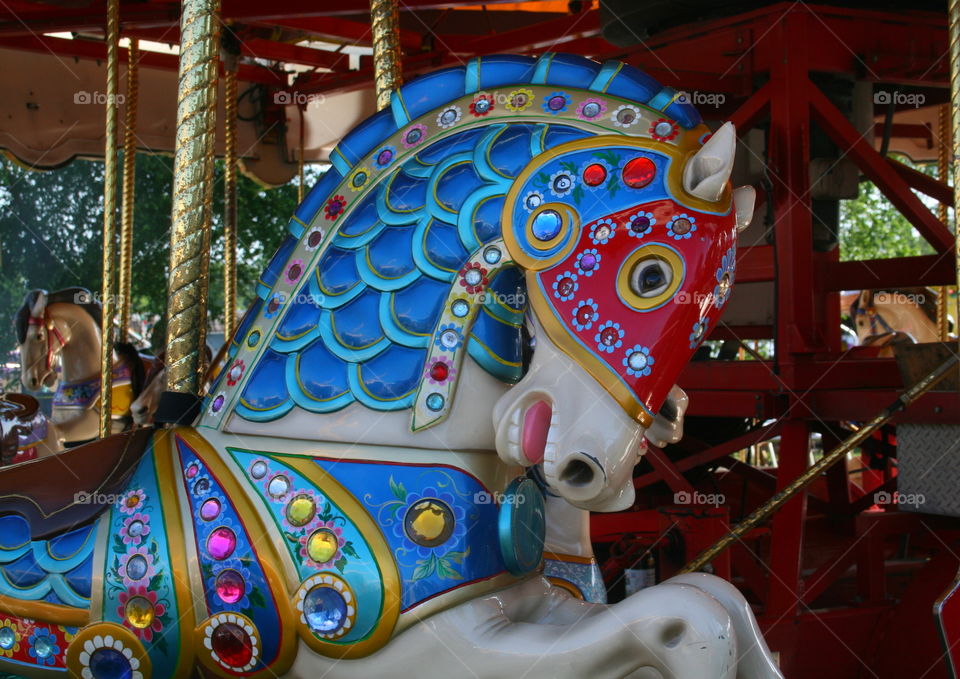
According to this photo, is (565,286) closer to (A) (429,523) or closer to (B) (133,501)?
(A) (429,523)

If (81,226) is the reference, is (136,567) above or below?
below

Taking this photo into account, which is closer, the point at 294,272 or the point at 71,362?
the point at 294,272

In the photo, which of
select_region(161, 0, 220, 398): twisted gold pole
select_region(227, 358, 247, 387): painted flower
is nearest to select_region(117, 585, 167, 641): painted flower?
select_region(227, 358, 247, 387): painted flower

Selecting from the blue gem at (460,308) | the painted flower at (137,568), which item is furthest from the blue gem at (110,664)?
the blue gem at (460,308)

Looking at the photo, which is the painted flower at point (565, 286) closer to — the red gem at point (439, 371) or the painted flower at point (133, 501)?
the red gem at point (439, 371)

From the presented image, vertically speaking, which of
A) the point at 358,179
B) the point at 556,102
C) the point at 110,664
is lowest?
the point at 110,664

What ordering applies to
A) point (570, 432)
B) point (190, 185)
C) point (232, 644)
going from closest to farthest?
1. point (570, 432)
2. point (232, 644)
3. point (190, 185)

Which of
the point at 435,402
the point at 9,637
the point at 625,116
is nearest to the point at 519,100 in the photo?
the point at 625,116

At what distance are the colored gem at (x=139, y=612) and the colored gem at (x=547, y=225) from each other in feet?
2.64

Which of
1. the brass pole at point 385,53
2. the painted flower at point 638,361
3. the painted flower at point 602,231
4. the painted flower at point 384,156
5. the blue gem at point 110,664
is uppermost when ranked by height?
the brass pole at point 385,53

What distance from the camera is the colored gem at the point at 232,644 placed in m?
1.46

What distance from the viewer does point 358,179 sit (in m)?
1.63

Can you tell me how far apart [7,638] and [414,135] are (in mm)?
1041

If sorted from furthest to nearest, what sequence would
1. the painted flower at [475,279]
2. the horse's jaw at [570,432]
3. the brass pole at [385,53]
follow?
the brass pole at [385,53] < the painted flower at [475,279] < the horse's jaw at [570,432]
